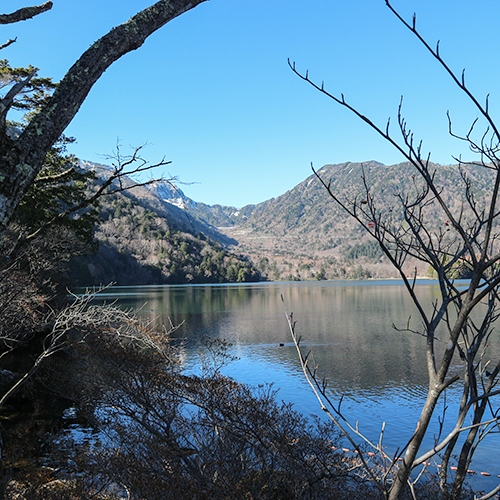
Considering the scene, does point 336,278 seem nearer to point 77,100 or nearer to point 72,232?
point 72,232

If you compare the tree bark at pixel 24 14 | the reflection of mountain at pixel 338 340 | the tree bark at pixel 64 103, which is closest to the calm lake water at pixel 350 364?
the reflection of mountain at pixel 338 340

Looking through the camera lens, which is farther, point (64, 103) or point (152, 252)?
point (152, 252)

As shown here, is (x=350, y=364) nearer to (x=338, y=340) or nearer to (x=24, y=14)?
(x=338, y=340)

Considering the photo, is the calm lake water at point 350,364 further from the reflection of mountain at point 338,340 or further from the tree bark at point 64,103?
the tree bark at point 64,103

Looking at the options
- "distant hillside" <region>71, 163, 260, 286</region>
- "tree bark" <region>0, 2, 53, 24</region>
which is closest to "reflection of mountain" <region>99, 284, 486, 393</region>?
"tree bark" <region>0, 2, 53, 24</region>

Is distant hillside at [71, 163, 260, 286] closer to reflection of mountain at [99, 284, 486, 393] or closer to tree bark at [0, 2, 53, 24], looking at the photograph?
reflection of mountain at [99, 284, 486, 393]

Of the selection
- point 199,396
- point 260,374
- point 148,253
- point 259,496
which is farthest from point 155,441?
point 148,253

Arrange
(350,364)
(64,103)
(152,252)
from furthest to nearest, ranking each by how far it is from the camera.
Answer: (152,252)
(350,364)
(64,103)

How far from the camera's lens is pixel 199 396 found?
8.41 metres

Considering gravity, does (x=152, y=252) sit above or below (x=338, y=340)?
above

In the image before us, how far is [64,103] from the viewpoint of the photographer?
2.23 m

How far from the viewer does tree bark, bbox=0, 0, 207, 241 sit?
2037 millimetres

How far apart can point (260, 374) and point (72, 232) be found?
13.2 metres

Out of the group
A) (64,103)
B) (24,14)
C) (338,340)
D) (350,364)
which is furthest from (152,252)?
(64,103)
